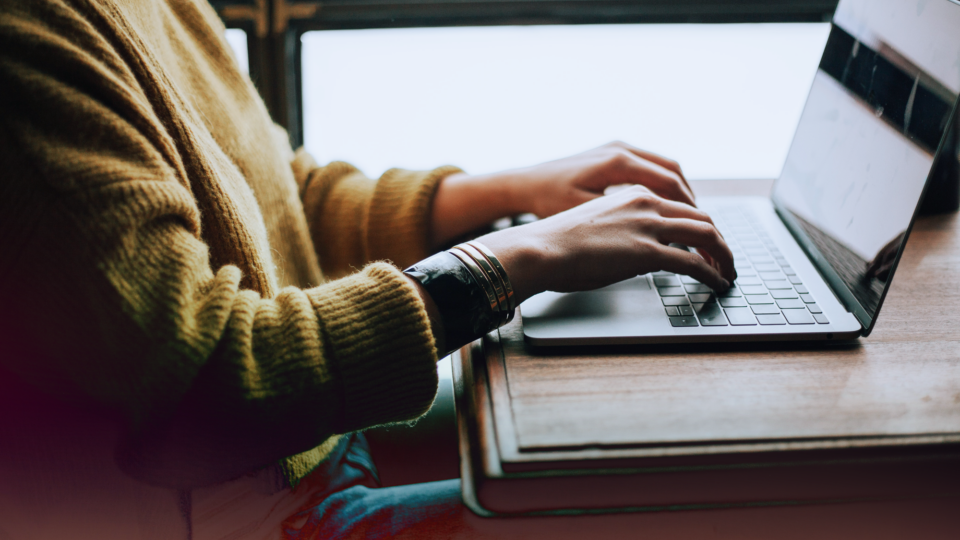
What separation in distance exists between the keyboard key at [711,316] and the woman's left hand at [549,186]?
0.20 metres

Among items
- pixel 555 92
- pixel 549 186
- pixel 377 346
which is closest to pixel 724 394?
pixel 377 346

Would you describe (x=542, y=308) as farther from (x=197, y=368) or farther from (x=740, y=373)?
(x=197, y=368)

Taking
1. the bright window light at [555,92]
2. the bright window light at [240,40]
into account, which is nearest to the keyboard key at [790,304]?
the bright window light at [555,92]

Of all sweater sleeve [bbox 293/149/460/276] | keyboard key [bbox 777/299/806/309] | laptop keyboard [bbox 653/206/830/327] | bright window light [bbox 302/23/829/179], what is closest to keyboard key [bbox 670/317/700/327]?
laptop keyboard [bbox 653/206/830/327]

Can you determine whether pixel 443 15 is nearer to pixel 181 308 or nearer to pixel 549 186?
pixel 549 186

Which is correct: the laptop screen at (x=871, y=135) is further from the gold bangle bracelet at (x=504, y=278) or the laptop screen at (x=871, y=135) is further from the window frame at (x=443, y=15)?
the window frame at (x=443, y=15)

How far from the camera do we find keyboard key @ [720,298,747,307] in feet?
2.00

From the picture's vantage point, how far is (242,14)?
3.95 ft

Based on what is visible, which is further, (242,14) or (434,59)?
(434,59)

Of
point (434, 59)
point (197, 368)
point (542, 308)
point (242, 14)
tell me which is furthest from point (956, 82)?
point (242, 14)

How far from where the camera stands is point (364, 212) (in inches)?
33.2

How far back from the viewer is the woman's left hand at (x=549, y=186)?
766mm

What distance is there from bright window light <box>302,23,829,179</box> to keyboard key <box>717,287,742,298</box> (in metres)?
0.82

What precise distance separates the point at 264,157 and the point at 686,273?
0.50 metres
